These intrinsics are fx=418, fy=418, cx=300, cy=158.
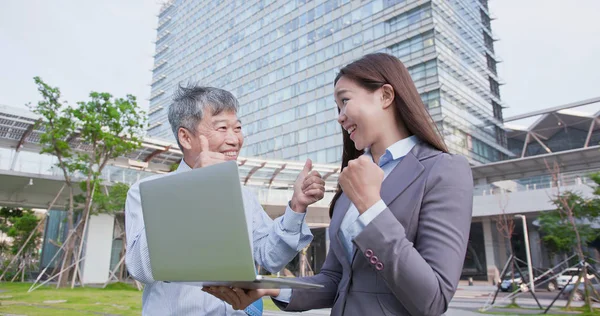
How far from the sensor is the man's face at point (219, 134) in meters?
2.21

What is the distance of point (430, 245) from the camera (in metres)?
1.23

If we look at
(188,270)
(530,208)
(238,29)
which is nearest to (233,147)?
(188,270)

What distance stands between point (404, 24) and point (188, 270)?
3088cm

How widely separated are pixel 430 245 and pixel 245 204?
629mm

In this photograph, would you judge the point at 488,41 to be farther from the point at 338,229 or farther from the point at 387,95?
the point at 338,229

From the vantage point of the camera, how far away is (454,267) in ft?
3.99

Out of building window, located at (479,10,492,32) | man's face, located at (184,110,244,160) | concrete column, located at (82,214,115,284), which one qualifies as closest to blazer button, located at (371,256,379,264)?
man's face, located at (184,110,244,160)

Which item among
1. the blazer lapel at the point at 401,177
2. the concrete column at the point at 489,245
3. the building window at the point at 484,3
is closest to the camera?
the blazer lapel at the point at 401,177

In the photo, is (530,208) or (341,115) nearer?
(341,115)

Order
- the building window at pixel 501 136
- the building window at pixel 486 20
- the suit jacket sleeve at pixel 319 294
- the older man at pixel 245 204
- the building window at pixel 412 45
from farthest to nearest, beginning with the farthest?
the building window at pixel 486 20, the building window at pixel 501 136, the building window at pixel 412 45, the older man at pixel 245 204, the suit jacket sleeve at pixel 319 294

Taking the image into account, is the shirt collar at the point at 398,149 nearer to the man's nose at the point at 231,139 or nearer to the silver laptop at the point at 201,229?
the silver laptop at the point at 201,229

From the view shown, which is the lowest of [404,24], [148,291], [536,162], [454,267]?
[148,291]

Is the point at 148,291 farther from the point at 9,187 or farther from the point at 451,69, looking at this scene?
the point at 451,69

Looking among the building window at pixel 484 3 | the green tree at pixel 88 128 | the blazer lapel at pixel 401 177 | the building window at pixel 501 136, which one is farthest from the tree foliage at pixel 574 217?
the building window at pixel 484 3
